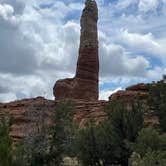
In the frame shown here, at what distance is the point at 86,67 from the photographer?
65.4m

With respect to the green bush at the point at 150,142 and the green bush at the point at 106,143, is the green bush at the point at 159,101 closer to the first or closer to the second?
the green bush at the point at 106,143

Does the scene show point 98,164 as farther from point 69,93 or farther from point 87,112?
point 69,93

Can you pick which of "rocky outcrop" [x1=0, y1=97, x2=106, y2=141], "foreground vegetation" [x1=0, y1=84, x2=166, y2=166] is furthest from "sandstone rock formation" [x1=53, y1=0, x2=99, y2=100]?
"foreground vegetation" [x1=0, y1=84, x2=166, y2=166]

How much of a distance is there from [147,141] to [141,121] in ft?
23.3

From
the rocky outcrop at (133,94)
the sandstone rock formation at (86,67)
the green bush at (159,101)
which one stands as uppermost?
the sandstone rock formation at (86,67)

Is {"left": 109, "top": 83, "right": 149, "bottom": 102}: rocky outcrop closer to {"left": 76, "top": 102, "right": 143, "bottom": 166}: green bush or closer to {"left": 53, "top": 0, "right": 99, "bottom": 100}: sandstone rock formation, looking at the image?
{"left": 53, "top": 0, "right": 99, "bottom": 100}: sandstone rock formation

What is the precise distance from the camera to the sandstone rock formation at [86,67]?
208ft

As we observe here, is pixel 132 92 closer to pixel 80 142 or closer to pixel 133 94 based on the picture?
pixel 133 94

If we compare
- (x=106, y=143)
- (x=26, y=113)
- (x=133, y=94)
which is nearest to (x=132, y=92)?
(x=133, y=94)

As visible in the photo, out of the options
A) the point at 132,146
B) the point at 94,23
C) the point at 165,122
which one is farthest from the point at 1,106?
the point at 132,146

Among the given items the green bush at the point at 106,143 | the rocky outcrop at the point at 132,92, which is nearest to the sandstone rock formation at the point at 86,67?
the rocky outcrop at the point at 132,92

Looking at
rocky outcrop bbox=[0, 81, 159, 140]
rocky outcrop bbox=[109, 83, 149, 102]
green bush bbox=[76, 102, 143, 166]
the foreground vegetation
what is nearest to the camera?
the foreground vegetation

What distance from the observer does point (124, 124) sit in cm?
3195

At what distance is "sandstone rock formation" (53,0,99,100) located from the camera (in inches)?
2490
